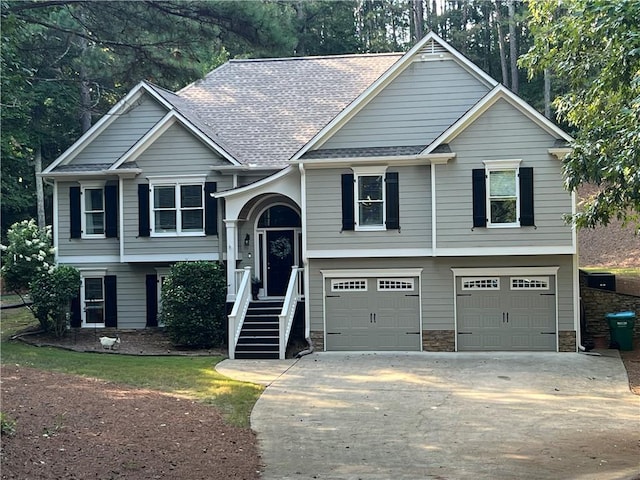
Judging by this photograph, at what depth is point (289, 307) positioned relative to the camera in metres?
18.1

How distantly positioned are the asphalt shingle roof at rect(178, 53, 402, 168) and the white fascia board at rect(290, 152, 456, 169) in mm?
2327

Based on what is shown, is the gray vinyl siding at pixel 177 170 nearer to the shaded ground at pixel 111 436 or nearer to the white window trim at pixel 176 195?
the white window trim at pixel 176 195

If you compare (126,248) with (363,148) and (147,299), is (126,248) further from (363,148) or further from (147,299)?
(363,148)

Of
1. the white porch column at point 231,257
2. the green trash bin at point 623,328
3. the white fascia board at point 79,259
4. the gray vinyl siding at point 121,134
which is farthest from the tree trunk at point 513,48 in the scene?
the white fascia board at point 79,259

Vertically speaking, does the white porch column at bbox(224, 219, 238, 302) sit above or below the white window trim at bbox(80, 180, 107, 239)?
below

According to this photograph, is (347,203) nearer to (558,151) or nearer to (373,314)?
(373,314)

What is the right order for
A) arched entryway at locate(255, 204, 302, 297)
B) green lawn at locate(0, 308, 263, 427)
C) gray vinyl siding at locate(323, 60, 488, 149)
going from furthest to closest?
arched entryway at locate(255, 204, 302, 297) < gray vinyl siding at locate(323, 60, 488, 149) < green lawn at locate(0, 308, 263, 427)

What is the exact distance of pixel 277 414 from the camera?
11.4 m

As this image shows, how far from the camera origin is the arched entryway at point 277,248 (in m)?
20.8

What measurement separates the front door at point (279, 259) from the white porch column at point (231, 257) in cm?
169

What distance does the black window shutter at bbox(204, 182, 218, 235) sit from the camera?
65.7 feet

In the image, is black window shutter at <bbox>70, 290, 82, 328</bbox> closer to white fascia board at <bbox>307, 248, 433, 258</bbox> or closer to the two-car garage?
white fascia board at <bbox>307, 248, 433, 258</bbox>

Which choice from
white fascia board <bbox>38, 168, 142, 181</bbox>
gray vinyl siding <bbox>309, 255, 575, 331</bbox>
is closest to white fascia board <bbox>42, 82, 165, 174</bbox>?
white fascia board <bbox>38, 168, 142, 181</bbox>

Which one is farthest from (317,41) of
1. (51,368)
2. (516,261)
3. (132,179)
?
(51,368)
